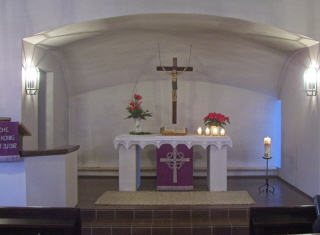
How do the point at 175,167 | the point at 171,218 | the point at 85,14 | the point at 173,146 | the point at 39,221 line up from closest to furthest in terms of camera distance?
the point at 39,221 < the point at 171,218 < the point at 85,14 < the point at 173,146 < the point at 175,167

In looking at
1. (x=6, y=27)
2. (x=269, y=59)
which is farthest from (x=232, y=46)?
(x=6, y=27)

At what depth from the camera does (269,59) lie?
20.5 feet

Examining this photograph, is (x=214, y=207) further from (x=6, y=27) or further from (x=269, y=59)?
(x=6, y=27)

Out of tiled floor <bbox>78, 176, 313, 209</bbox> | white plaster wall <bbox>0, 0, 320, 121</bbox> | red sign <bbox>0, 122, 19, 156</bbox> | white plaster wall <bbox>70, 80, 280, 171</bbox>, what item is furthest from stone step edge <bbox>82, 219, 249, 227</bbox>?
white plaster wall <bbox>70, 80, 280, 171</bbox>

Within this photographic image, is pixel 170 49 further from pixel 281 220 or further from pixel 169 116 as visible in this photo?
pixel 281 220

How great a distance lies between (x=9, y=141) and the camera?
429 centimetres

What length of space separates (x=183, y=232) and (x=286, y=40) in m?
3.31

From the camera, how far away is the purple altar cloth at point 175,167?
18.7ft

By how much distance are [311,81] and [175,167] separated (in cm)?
247

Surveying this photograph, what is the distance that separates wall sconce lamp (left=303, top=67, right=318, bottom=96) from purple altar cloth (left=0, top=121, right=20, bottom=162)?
4079 millimetres

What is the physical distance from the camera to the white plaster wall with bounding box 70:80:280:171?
23.3 feet

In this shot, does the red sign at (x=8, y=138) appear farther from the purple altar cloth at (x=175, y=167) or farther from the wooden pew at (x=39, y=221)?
the purple altar cloth at (x=175, y=167)

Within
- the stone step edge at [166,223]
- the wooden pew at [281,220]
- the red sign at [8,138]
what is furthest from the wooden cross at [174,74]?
the wooden pew at [281,220]

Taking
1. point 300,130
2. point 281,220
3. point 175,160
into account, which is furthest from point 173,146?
point 281,220
